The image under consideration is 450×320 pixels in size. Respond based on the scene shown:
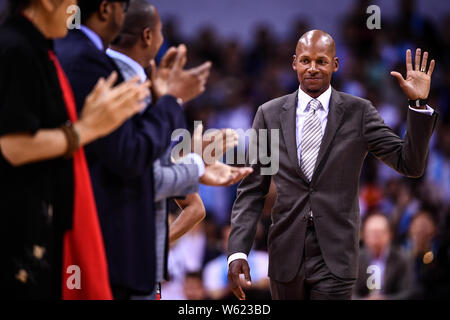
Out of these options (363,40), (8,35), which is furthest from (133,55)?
(363,40)

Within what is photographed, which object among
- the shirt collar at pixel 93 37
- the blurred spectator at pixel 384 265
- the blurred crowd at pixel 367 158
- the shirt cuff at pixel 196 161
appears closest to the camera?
the shirt collar at pixel 93 37

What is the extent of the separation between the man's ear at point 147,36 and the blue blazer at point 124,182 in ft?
0.88

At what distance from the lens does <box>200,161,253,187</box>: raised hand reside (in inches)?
102

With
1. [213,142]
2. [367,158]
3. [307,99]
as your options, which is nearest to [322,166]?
[307,99]

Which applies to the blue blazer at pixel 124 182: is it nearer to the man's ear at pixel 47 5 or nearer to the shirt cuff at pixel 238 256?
the man's ear at pixel 47 5

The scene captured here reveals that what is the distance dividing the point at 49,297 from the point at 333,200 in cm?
136

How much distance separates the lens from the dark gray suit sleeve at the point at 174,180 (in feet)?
7.94

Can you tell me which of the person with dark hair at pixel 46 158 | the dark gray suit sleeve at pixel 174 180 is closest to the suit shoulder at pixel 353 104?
the dark gray suit sleeve at pixel 174 180

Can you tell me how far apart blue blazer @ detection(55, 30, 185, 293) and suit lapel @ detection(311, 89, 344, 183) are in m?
0.92

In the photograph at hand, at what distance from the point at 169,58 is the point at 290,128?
90 cm

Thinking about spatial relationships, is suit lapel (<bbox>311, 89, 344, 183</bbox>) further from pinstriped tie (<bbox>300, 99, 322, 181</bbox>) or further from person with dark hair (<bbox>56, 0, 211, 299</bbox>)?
person with dark hair (<bbox>56, 0, 211, 299</bbox>)

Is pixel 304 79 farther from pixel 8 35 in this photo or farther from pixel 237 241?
pixel 8 35

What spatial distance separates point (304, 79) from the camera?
3.10 meters

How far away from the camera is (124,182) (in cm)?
227
